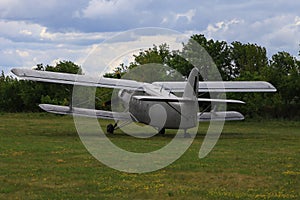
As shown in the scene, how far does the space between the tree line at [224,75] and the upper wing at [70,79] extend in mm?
8821

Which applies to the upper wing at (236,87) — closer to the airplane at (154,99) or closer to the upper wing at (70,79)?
the airplane at (154,99)

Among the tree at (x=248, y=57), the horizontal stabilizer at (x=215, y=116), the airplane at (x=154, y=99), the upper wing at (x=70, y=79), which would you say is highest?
the tree at (x=248, y=57)

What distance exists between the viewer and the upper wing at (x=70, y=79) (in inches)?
965

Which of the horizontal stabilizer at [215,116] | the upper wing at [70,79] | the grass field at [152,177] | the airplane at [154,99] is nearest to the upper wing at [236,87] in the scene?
the airplane at [154,99]

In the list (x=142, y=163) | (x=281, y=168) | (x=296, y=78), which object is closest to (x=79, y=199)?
(x=142, y=163)

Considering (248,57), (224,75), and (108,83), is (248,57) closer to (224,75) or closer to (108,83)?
(224,75)

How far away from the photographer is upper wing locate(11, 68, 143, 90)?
24.5 metres

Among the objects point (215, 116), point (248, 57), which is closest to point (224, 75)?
point (248, 57)

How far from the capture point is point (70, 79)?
1013 inches

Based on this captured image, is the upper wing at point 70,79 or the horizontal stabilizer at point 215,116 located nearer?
the upper wing at point 70,79

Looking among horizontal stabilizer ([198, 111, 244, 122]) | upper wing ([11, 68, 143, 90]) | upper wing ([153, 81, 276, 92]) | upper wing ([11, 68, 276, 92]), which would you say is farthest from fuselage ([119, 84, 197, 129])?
horizontal stabilizer ([198, 111, 244, 122])

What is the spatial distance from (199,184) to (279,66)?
149 feet

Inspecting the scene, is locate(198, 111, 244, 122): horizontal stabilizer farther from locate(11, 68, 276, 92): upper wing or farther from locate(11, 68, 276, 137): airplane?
locate(11, 68, 276, 92): upper wing

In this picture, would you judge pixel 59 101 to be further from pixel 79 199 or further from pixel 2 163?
pixel 79 199
